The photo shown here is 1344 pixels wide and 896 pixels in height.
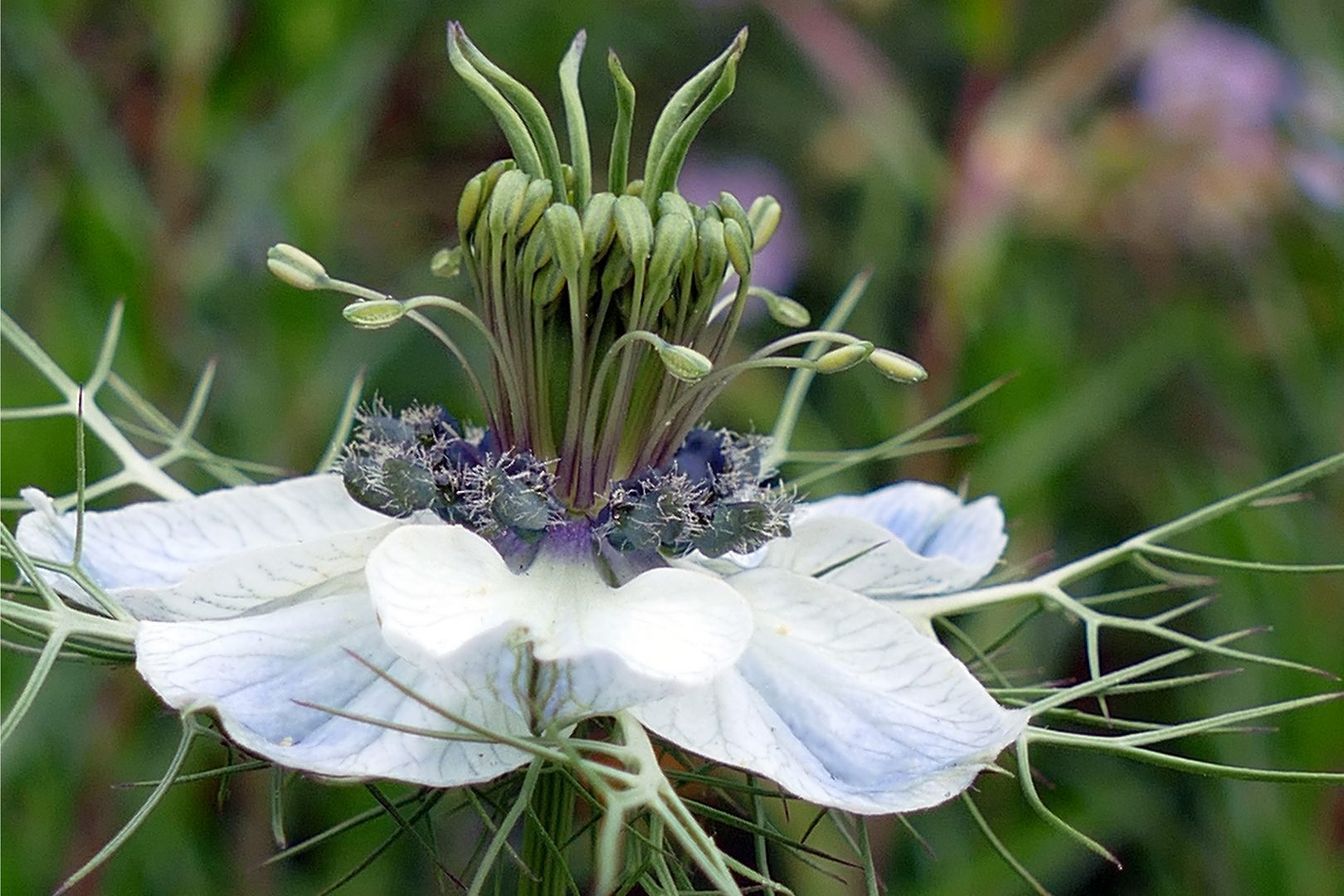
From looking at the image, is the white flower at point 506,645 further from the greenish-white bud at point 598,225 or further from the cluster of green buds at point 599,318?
the greenish-white bud at point 598,225

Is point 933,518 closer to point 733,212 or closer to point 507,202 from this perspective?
point 733,212

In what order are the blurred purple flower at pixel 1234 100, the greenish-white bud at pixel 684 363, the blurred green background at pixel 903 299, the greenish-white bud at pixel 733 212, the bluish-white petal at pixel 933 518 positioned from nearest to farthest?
the greenish-white bud at pixel 684 363, the greenish-white bud at pixel 733 212, the bluish-white petal at pixel 933 518, the blurred green background at pixel 903 299, the blurred purple flower at pixel 1234 100

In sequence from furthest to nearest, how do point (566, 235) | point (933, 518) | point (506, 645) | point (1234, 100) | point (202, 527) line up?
point (1234, 100)
point (933, 518)
point (202, 527)
point (566, 235)
point (506, 645)

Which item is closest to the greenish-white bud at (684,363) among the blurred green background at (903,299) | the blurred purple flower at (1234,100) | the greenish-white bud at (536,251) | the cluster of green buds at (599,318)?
the cluster of green buds at (599,318)

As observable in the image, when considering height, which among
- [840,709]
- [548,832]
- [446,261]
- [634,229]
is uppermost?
[634,229]

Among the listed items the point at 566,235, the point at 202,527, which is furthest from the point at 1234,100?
the point at 202,527

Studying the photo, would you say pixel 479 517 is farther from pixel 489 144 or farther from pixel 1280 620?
pixel 489 144

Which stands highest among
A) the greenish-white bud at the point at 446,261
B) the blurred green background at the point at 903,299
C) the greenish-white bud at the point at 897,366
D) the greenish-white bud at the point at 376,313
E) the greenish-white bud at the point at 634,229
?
the greenish-white bud at the point at 634,229

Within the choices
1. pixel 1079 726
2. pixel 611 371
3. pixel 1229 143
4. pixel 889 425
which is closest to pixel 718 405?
pixel 889 425
